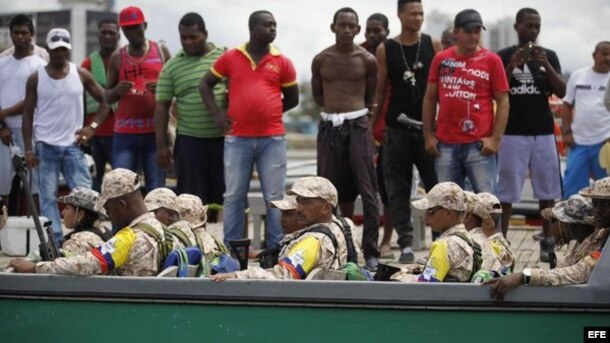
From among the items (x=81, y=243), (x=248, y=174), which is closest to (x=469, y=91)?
(x=248, y=174)

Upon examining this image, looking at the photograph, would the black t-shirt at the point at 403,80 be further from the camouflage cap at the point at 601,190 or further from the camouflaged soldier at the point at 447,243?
the camouflage cap at the point at 601,190

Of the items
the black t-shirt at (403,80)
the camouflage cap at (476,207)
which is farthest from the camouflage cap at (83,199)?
the black t-shirt at (403,80)

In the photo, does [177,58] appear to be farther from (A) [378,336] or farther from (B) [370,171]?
(A) [378,336]

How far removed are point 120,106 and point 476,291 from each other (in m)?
5.69

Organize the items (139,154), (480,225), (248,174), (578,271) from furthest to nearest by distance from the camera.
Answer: (139,154) → (248,174) → (480,225) → (578,271)

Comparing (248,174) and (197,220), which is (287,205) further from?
(248,174)

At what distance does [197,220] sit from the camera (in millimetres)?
8625

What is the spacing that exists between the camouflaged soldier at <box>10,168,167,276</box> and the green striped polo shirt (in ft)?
12.1

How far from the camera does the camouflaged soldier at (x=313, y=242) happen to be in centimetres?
711

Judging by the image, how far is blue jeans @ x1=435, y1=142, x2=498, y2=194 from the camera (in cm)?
1027

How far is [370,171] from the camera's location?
1060 centimetres

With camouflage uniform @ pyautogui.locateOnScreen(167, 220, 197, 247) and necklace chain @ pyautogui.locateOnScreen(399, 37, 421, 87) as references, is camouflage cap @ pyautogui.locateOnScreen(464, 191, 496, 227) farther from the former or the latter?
necklace chain @ pyautogui.locateOnScreen(399, 37, 421, 87)

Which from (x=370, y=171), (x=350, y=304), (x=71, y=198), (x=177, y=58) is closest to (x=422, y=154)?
(x=370, y=171)

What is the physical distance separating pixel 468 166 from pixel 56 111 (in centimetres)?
349
